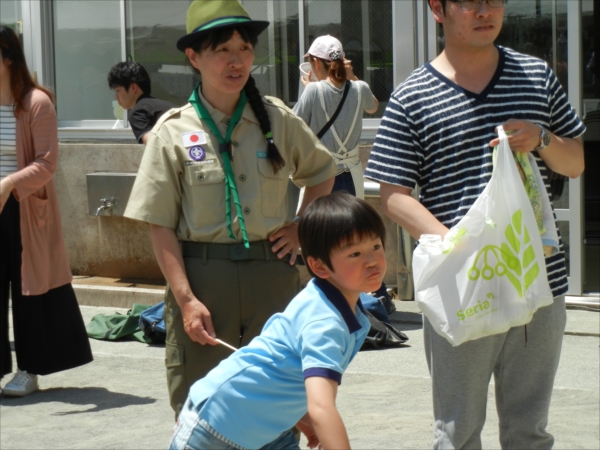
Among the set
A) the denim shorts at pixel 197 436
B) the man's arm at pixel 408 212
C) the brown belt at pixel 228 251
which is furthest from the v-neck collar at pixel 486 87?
the denim shorts at pixel 197 436

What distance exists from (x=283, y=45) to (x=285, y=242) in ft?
16.8

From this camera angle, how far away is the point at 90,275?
29.2 ft

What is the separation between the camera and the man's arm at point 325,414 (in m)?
2.30

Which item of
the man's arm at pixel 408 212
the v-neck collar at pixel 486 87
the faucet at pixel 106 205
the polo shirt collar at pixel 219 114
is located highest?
the v-neck collar at pixel 486 87

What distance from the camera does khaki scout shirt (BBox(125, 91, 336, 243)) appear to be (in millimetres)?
3375

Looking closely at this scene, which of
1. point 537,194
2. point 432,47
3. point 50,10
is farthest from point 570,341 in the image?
point 50,10

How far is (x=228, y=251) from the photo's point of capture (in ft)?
11.2

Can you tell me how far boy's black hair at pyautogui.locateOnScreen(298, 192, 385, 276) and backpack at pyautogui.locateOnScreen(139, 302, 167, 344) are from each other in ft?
14.2

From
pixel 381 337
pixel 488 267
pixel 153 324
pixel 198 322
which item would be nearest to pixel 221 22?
pixel 198 322

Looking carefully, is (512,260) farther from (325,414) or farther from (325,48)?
(325,48)

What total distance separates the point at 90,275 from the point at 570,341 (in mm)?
4315

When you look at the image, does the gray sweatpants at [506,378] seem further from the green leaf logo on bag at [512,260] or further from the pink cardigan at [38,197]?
the pink cardigan at [38,197]

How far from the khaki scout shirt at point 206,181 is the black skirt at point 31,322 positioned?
2.39 metres

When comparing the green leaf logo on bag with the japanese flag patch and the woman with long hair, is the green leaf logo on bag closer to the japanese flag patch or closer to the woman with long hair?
the japanese flag patch
